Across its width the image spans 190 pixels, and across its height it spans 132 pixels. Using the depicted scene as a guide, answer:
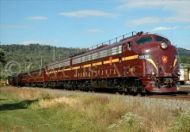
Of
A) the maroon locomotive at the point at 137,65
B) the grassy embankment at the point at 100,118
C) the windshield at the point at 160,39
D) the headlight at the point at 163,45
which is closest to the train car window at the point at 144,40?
the maroon locomotive at the point at 137,65

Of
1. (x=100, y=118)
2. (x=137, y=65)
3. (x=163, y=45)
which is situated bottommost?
(x=100, y=118)

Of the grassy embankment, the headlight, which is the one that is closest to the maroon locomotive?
the headlight

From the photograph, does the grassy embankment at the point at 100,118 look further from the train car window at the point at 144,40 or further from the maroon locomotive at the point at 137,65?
the train car window at the point at 144,40

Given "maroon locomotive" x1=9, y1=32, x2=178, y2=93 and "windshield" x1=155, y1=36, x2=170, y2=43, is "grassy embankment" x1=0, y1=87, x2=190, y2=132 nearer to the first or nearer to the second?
"maroon locomotive" x1=9, y1=32, x2=178, y2=93

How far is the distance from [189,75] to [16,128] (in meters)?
48.8

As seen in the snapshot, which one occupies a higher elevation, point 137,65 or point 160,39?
point 160,39

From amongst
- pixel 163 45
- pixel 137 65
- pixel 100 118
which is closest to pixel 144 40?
pixel 163 45

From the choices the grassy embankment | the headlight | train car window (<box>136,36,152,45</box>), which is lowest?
the grassy embankment

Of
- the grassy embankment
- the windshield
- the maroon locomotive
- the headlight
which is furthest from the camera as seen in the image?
the windshield

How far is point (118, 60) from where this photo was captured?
30.3m

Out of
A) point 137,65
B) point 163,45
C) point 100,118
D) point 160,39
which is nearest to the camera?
point 100,118

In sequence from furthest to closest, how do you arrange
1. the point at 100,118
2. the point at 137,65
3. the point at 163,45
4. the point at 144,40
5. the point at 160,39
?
1. the point at 160,39
2. the point at 144,40
3. the point at 163,45
4. the point at 137,65
5. the point at 100,118

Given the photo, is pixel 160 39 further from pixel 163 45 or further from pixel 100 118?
pixel 100 118

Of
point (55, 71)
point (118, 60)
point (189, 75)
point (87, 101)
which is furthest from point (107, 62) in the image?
point (189, 75)
